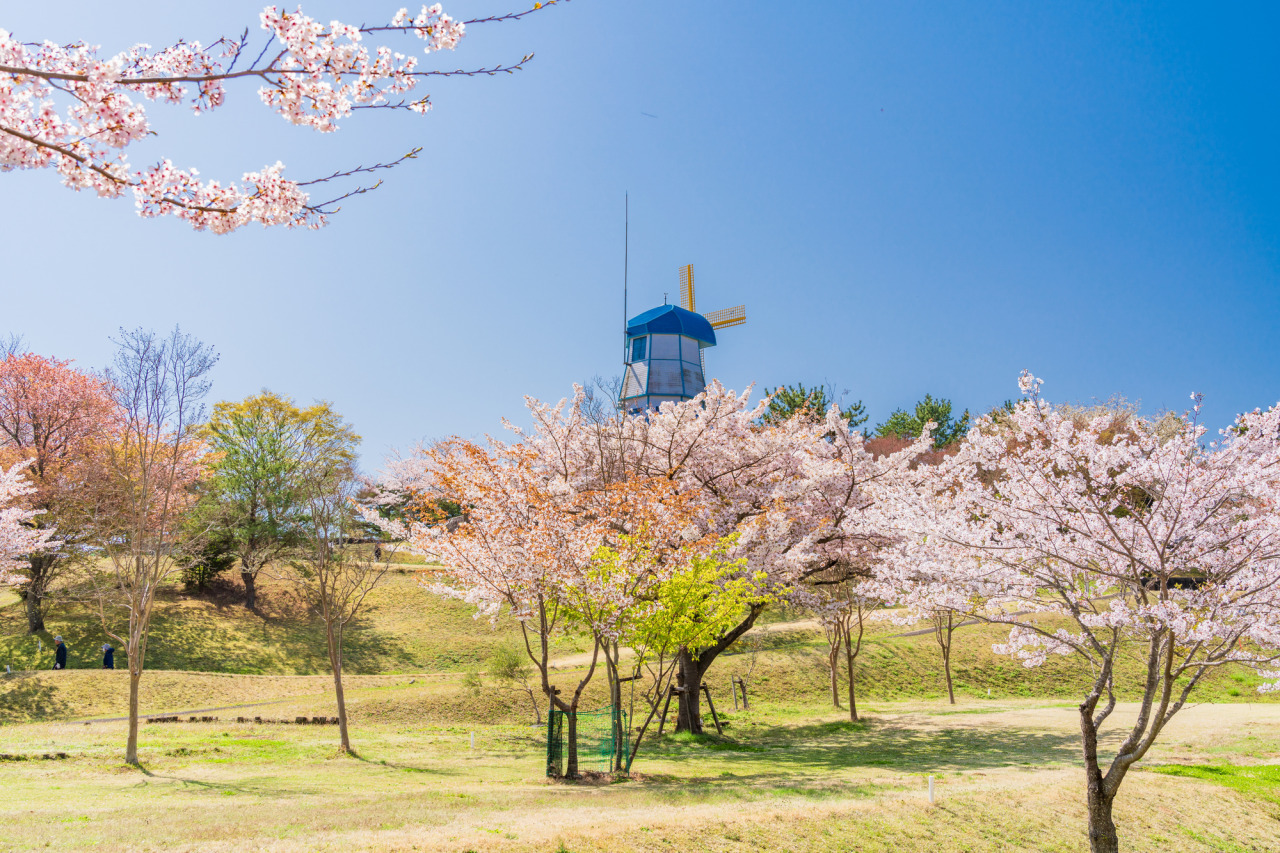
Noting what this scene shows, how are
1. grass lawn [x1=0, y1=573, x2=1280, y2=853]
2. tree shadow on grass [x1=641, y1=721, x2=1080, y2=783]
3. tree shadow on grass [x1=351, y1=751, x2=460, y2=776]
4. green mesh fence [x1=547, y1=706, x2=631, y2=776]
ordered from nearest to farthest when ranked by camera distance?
grass lawn [x1=0, y1=573, x2=1280, y2=853]
green mesh fence [x1=547, y1=706, x2=631, y2=776]
tree shadow on grass [x1=351, y1=751, x2=460, y2=776]
tree shadow on grass [x1=641, y1=721, x2=1080, y2=783]

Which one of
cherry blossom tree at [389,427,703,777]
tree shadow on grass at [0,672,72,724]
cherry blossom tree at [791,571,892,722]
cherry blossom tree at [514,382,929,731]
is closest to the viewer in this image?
cherry blossom tree at [389,427,703,777]

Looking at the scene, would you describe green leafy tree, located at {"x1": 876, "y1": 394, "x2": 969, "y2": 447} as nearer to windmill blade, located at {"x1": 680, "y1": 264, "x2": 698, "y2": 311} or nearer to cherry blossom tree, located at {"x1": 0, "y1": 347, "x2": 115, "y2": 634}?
windmill blade, located at {"x1": 680, "y1": 264, "x2": 698, "y2": 311}

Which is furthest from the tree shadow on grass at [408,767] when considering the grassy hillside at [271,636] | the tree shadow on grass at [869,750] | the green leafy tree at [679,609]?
the grassy hillside at [271,636]

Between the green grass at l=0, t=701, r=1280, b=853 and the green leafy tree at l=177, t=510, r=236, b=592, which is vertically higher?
the green leafy tree at l=177, t=510, r=236, b=592

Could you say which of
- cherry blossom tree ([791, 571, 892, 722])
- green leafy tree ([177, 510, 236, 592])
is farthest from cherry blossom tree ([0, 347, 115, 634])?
cherry blossom tree ([791, 571, 892, 722])

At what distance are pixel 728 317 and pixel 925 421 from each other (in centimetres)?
1587

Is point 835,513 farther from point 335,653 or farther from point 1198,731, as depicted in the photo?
point 335,653

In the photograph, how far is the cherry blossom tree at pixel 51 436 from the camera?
25.5 meters

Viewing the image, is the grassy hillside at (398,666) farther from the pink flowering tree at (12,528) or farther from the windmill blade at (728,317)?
the windmill blade at (728,317)

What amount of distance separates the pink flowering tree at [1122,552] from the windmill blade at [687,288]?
46.1 meters

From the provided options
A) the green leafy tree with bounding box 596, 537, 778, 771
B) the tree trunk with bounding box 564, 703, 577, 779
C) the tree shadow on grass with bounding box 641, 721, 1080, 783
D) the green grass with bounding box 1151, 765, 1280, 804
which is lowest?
the tree shadow on grass with bounding box 641, 721, 1080, 783

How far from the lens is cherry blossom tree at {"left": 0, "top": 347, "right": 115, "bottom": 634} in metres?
25.5

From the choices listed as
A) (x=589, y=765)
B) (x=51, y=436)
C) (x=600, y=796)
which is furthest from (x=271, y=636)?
(x=600, y=796)

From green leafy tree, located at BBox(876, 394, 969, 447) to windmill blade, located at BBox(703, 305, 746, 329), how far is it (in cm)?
1302
